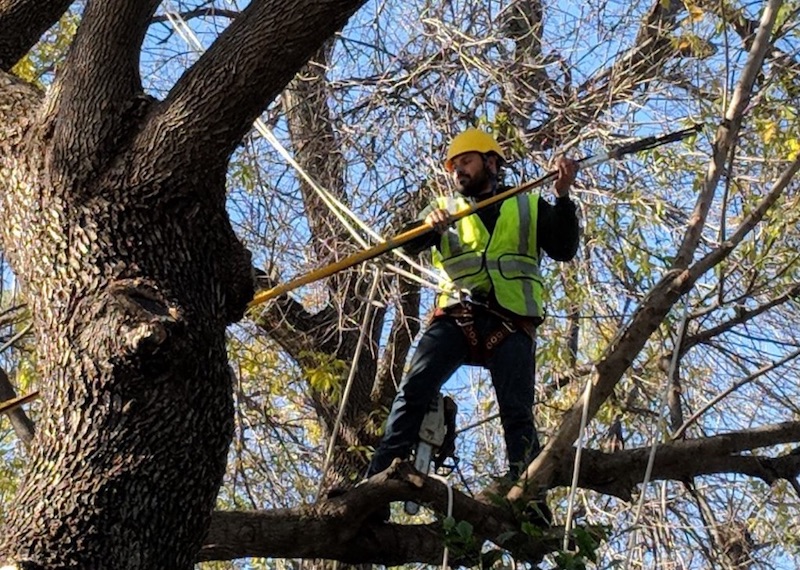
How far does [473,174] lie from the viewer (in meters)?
4.31

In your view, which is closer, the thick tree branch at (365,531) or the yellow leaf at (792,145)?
the thick tree branch at (365,531)

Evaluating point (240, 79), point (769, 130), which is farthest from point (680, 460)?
point (240, 79)

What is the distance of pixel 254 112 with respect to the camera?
9.18ft

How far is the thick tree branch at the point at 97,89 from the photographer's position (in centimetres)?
280

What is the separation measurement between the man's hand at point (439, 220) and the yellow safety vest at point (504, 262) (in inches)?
6.8

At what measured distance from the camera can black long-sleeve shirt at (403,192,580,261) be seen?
3.96 metres

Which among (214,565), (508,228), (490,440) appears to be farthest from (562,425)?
(214,565)

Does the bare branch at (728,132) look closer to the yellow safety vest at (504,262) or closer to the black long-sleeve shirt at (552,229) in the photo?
the black long-sleeve shirt at (552,229)

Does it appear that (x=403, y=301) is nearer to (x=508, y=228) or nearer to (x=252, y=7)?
(x=508, y=228)

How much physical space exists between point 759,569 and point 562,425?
166 cm

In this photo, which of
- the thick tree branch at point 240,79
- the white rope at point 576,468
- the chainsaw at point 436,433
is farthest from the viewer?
the chainsaw at point 436,433

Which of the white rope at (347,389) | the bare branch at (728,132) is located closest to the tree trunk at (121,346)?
the white rope at (347,389)

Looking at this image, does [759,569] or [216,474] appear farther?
[759,569]

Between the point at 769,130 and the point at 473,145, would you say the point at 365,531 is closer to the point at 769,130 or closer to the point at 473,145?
the point at 473,145
